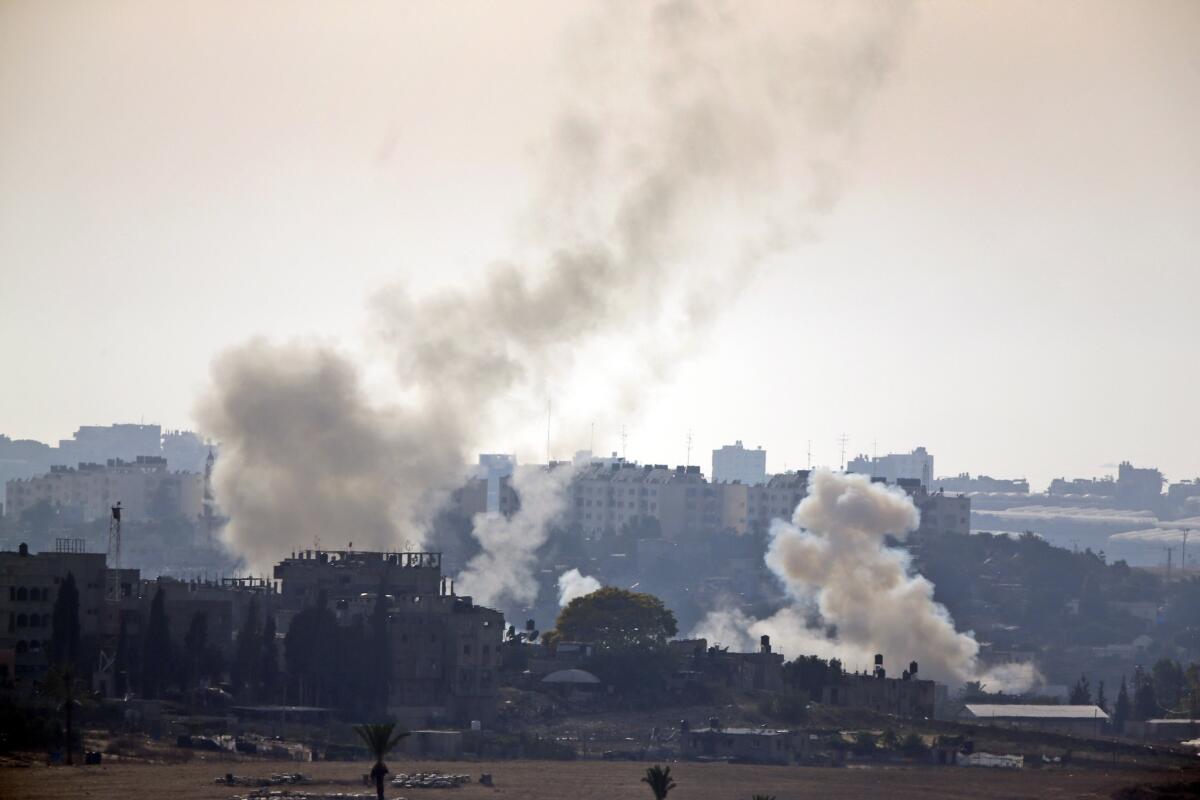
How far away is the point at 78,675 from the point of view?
12962 cm

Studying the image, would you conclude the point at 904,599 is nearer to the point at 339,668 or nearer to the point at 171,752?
the point at 339,668

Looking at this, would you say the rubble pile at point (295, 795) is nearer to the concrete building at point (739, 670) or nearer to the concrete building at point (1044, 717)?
the concrete building at point (739, 670)

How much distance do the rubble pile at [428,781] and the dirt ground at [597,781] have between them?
0.71 meters

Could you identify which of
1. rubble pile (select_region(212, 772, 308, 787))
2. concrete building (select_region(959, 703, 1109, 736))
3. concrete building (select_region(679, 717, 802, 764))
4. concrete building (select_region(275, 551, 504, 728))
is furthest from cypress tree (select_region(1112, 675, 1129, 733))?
rubble pile (select_region(212, 772, 308, 787))

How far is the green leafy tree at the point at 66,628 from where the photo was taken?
131 meters

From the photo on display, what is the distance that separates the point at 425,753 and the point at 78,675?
19.5 meters

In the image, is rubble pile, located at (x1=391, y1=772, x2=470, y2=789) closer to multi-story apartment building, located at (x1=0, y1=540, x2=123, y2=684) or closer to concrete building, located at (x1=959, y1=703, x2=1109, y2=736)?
multi-story apartment building, located at (x1=0, y1=540, x2=123, y2=684)

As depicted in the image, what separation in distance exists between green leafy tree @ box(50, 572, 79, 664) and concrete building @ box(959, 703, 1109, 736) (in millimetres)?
52093

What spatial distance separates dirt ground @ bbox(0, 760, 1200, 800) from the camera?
4163 inches

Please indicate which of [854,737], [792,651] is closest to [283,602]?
[854,737]

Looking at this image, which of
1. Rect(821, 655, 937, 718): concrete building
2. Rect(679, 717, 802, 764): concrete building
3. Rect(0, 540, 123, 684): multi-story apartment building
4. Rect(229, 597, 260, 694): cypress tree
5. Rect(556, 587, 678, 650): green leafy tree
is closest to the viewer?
Rect(679, 717, 802, 764): concrete building

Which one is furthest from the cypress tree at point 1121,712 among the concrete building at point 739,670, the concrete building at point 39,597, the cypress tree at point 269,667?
the concrete building at point 39,597

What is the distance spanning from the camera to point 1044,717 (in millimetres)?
154875

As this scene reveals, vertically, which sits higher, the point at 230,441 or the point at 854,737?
the point at 230,441
